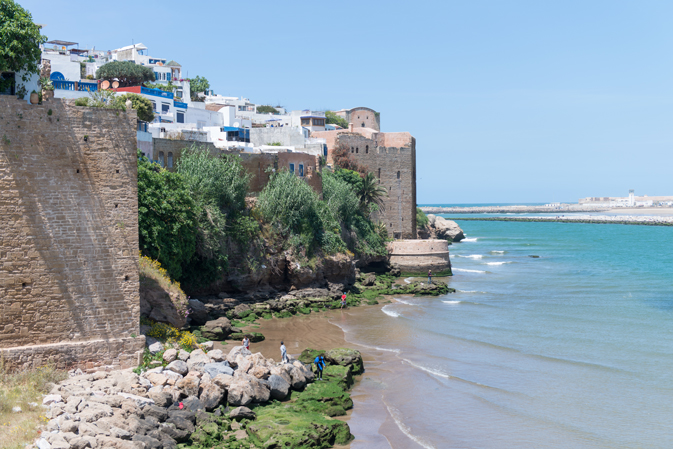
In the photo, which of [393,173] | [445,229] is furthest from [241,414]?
[445,229]

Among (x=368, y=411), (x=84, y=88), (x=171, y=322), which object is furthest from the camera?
(x=84, y=88)

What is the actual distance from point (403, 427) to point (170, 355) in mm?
5123

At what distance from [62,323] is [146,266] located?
4.24 m

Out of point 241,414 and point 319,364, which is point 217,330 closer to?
point 319,364

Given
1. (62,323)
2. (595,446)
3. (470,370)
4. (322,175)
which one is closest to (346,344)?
(470,370)

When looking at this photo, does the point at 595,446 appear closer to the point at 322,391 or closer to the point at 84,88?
the point at 322,391

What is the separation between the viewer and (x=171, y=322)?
46.2 ft

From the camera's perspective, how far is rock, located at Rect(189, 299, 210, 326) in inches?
717

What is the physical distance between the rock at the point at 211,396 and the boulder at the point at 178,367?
0.67 m

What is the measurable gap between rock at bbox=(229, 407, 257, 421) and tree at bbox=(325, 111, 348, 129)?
184 feet

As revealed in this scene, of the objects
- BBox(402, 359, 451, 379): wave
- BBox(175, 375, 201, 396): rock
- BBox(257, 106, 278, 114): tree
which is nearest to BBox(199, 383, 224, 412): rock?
BBox(175, 375, 201, 396): rock

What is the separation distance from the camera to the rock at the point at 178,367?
1153cm

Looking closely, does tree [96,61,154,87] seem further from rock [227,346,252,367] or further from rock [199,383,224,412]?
rock [199,383,224,412]

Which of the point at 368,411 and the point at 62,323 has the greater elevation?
the point at 62,323
